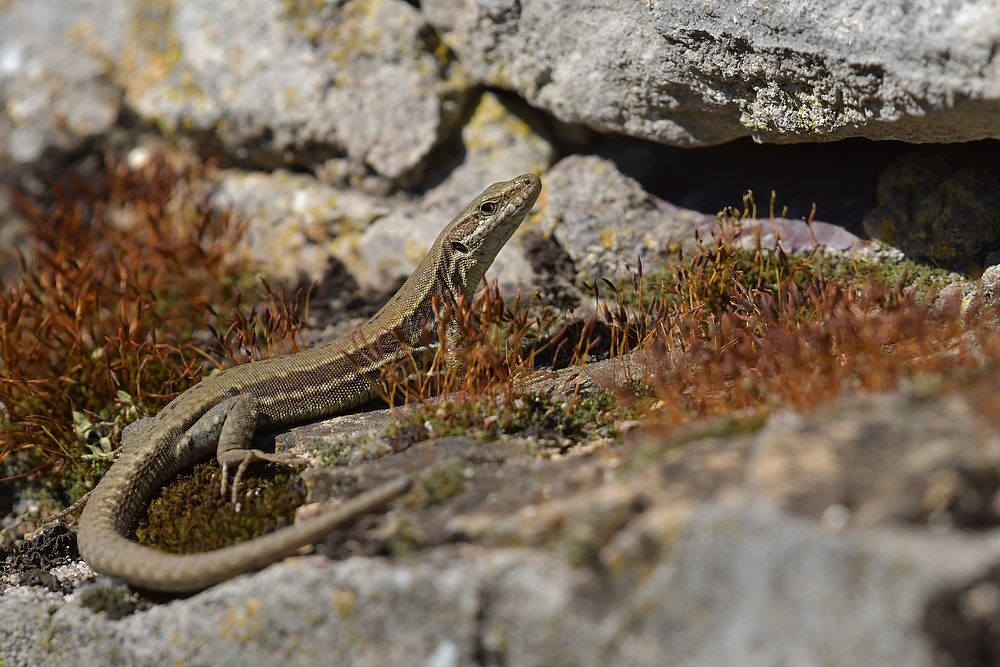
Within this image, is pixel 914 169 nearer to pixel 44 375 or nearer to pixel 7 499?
pixel 44 375

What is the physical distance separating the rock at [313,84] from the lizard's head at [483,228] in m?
1.84

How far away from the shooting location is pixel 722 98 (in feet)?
17.5

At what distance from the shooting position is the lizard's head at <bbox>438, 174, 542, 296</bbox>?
18.6 feet

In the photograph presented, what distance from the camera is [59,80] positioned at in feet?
29.2

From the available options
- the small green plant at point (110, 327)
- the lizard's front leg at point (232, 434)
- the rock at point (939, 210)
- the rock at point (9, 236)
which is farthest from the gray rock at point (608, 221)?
the rock at point (9, 236)

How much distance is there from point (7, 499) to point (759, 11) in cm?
654

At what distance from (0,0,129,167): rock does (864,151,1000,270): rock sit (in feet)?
26.1

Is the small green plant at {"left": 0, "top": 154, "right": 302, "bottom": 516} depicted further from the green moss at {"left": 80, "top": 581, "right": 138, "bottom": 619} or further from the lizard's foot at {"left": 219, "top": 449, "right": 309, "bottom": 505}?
the green moss at {"left": 80, "top": 581, "right": 138, "bottom": 619}

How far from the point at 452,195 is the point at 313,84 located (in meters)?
1.83

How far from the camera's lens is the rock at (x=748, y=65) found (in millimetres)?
4137

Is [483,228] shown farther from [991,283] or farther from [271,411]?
[991,283]

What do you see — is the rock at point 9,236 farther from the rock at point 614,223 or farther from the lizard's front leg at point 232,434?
the rock at point 614,223

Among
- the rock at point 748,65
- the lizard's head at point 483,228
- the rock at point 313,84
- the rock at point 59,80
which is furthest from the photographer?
the rock at point 59,80

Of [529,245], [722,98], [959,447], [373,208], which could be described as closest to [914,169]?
[722,98]
